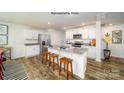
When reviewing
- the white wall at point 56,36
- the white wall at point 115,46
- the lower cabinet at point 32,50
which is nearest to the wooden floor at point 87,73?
the lower cabinet at point 32,50

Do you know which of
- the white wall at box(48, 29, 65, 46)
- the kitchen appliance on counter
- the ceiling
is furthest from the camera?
the white wall at box(48, 29, 65, 46)

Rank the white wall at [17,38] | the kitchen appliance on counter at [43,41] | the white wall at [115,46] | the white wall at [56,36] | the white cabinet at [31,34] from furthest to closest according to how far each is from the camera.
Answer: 1. the white wall at [56,36]
2. the kitchen appliance on counter at [43,41]
3. the white cabinet at [31,34]
4. the white wall at [115,46]
5. the white wall at [17,38]

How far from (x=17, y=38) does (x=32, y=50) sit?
1.34 meters

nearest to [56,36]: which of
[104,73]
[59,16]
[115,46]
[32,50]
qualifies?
[32,50]

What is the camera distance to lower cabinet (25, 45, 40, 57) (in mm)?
5705

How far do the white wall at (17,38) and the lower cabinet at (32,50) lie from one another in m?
0.43

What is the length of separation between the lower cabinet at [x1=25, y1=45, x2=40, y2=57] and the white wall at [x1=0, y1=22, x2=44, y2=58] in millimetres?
426

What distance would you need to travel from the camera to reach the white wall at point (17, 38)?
5157mm

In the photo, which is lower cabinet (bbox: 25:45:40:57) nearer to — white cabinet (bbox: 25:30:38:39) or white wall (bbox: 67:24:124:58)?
white cabinet (bbox: 25:30:38:39)

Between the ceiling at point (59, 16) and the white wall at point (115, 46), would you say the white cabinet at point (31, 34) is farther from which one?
the white wall at point (115, 46)

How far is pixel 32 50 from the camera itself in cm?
608

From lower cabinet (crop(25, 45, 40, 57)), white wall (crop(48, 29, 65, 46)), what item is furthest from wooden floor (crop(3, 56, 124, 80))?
white wall (crop(48, 29, 65, 46))
